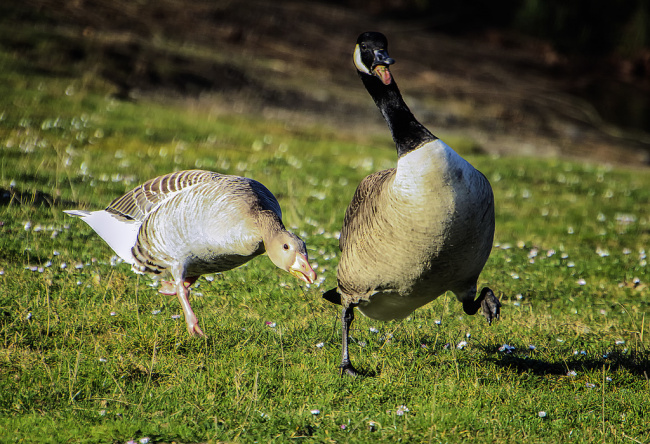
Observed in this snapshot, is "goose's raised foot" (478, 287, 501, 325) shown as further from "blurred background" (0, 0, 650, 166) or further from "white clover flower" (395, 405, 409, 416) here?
"blurred background" (0, 0, 650, 166)

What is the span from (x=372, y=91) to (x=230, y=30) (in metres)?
25.0

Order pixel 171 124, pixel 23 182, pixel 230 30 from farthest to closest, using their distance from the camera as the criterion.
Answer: pixel 230 30
pixel 171 124
pixel 23 182

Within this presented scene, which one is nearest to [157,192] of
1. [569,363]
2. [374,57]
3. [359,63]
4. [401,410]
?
[359,63]

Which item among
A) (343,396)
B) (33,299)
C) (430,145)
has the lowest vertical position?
(343,396)

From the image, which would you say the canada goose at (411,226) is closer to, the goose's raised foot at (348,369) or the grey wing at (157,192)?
the goose's raised foot at (348,369)

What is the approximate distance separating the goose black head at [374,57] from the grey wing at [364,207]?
2.59 feet

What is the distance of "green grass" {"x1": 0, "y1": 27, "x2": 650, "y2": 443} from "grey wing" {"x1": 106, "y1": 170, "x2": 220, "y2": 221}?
788 mm

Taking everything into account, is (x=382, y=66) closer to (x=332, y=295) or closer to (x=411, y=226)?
(x=411, y=226)

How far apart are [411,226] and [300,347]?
164cm

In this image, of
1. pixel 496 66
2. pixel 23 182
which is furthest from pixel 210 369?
pixel 496 66

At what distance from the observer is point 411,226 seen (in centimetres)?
474

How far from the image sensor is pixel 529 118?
2697cm

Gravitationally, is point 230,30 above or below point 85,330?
above

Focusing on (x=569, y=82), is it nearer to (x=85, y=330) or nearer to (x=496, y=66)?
(x=496, y=66)
